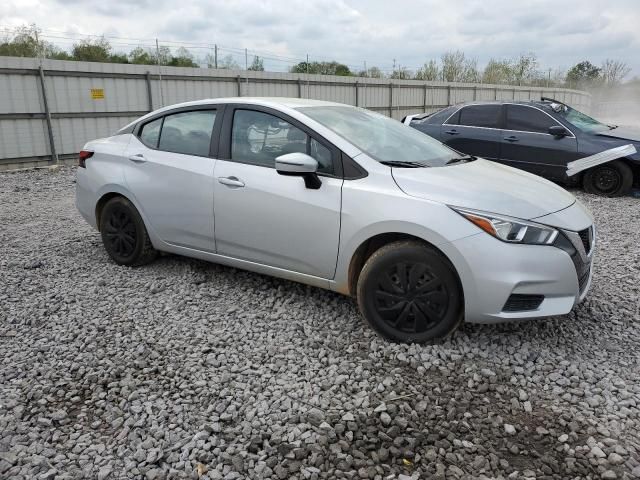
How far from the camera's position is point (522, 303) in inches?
127

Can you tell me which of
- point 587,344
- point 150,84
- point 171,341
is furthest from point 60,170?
point 587,344

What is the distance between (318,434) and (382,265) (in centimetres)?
115

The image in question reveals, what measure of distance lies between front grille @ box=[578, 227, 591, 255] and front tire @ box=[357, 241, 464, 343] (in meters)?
0.87

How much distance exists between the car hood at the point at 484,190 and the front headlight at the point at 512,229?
0.16 feet

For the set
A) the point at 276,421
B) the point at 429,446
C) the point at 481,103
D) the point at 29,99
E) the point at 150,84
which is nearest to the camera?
the point at 429,446

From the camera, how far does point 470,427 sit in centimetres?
273

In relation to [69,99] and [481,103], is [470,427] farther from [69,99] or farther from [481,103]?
[69,99]

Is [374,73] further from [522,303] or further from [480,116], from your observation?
[522,303]

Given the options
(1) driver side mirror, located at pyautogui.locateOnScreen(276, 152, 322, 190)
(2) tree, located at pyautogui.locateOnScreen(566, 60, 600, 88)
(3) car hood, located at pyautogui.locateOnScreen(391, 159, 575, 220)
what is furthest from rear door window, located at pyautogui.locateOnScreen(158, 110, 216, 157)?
(2) tree, located at pyautogui.locateOnScreen(566, 60, 600, 88)

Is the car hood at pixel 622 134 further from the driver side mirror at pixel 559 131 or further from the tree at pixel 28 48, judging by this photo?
the tree at pixel 28 48

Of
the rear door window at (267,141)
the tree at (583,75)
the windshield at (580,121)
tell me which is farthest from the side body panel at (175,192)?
the tree at (583,75)

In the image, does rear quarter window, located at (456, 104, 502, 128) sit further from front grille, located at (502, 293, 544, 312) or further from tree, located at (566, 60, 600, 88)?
tree, located at (566, 60, 600, 88)

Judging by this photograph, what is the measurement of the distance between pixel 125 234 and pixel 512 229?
3350mm

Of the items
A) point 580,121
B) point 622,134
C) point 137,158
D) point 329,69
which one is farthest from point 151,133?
point 329,69
